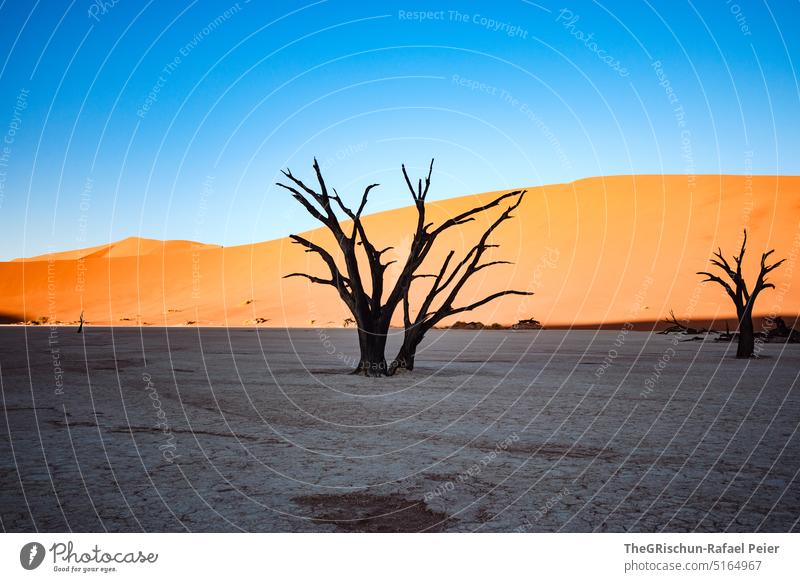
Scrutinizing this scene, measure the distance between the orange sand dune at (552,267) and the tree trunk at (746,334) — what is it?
2462 cm

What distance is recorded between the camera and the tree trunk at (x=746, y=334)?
1894 centimetres

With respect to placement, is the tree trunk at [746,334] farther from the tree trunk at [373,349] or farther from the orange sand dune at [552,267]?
the orange sand dune at [552,267]

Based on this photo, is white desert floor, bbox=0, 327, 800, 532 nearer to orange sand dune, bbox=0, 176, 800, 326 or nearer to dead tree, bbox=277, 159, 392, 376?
dead tree, bbox=277, 159, 392, 376

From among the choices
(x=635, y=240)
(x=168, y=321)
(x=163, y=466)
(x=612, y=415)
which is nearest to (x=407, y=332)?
(x=612, y=415)

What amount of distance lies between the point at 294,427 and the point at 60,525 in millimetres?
3893

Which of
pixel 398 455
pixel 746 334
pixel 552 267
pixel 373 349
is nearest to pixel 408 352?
pixel 373 349

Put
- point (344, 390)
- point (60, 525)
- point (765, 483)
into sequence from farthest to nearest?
point (344, 390) < point (765, 483) < point (60, 525)

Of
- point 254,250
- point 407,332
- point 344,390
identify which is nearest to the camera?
point 344,390

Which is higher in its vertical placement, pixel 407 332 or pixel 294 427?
pixel 407 332

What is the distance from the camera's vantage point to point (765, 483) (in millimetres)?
5402

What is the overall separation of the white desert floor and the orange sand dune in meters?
36.4

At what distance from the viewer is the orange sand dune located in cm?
5075

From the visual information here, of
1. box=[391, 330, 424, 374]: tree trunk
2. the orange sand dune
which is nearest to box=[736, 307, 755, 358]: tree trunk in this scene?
box=[391, 330, 424, 374]: tree trunk
